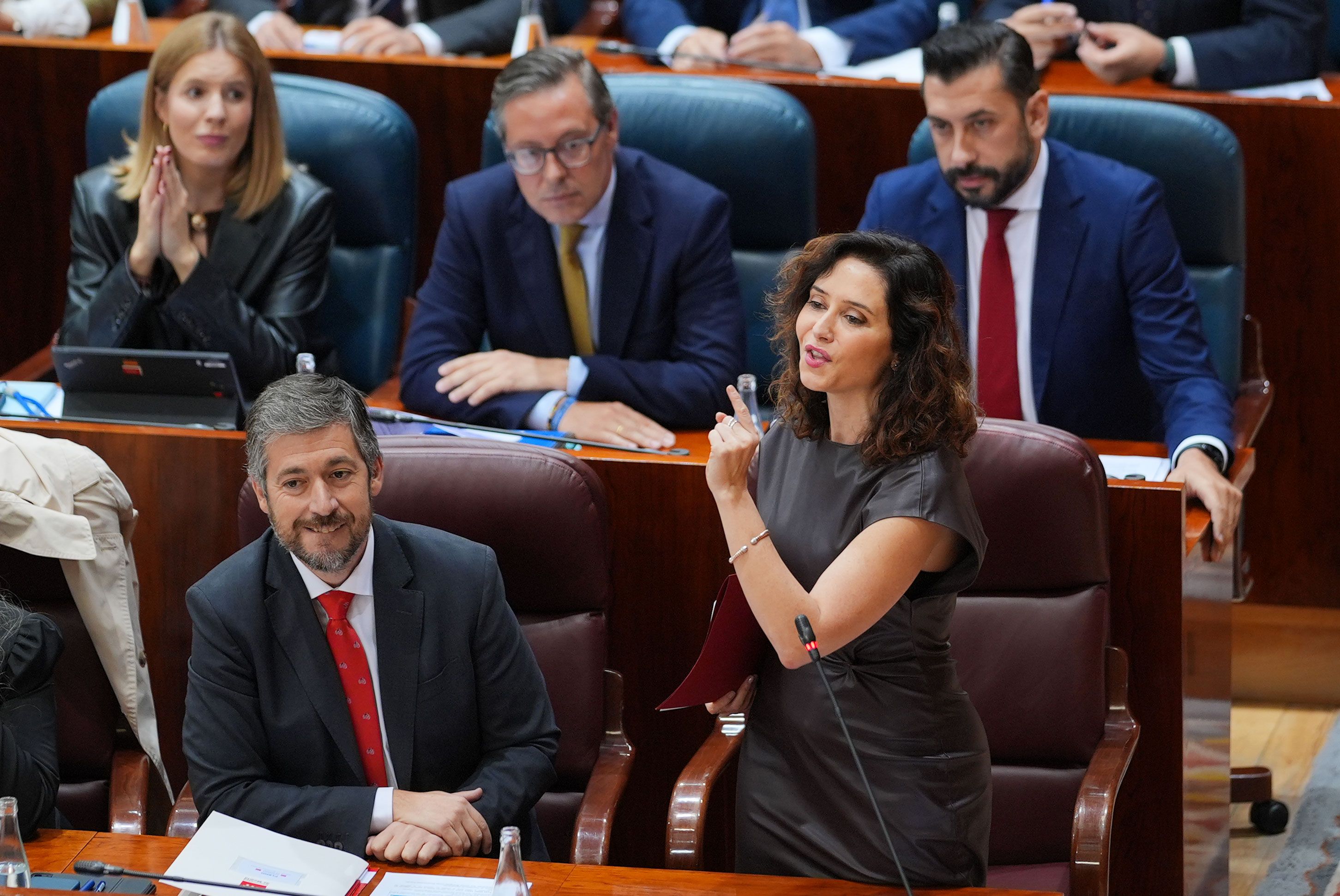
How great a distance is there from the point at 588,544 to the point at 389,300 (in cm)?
105

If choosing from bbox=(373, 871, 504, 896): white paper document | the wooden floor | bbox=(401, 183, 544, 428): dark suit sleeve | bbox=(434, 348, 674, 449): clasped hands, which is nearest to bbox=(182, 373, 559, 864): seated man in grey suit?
bbox=(373, 871, 504, 896): white paper document

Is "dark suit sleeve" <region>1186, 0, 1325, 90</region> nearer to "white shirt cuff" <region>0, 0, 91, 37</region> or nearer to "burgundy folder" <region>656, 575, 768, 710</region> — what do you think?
"burgundy folder" <region>656, 575, 768, 710</region>

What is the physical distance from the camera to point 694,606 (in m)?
2.21

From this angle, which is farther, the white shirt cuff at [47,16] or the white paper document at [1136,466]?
the white shirt cuff at [47,16]

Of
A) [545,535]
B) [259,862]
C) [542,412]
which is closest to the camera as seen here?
[259,862]

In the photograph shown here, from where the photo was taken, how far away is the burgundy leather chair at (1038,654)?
1.95 meters

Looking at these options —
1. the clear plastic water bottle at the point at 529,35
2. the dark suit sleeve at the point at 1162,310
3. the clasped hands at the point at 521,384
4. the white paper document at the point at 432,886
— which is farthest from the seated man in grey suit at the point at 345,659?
the clear plastic water bottle at the point at 529,35

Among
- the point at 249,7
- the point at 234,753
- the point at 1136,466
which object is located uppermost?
the point at 249,7

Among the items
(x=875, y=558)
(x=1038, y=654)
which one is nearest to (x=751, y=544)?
(x=875, y=558)

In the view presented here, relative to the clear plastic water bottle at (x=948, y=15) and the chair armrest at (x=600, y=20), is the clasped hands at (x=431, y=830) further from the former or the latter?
the chair armrest at (x=600, y=20)

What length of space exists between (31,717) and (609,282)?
1077mm

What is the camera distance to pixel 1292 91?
2957mm

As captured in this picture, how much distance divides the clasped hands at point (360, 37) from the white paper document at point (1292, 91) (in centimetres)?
146

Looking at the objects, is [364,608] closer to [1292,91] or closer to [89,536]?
[89,536]
